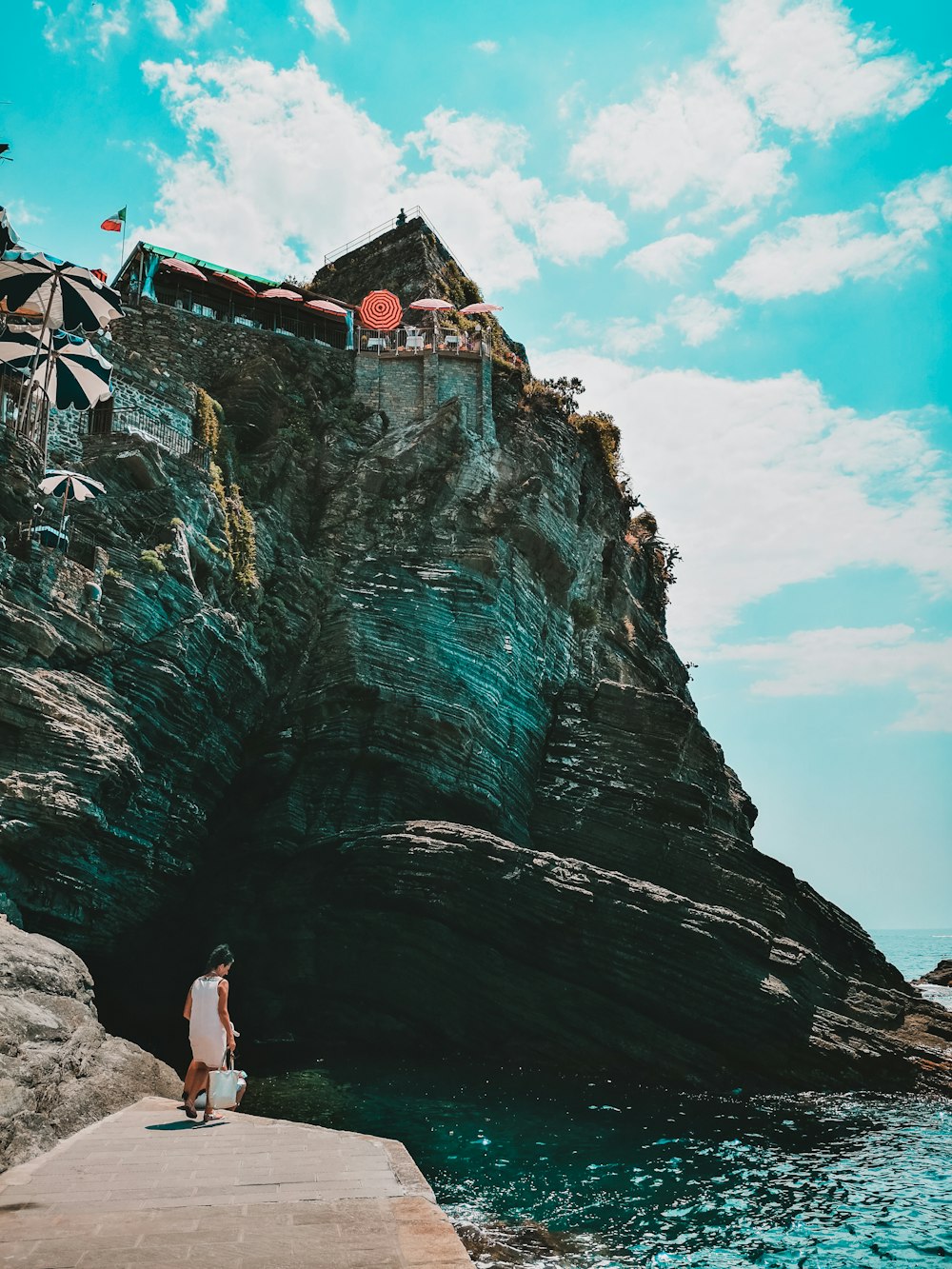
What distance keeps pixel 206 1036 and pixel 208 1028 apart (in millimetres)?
71

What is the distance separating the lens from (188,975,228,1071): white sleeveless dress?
9492 millimetres

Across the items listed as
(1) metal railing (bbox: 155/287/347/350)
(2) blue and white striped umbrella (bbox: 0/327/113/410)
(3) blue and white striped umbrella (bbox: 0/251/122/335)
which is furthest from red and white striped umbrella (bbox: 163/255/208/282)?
(2) blue and white striped umbrella (bbox: 0/327/113/410)

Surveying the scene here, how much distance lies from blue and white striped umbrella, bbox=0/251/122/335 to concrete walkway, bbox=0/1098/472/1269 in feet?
56.2

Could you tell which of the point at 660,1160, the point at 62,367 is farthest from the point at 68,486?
the point at 660,1160

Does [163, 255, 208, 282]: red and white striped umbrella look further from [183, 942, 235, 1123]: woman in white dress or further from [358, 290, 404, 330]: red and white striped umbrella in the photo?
[183, 942, 235, 1123]: woman in white dress

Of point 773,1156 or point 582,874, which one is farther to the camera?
point 582,874

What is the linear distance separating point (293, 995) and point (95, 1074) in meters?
12.4

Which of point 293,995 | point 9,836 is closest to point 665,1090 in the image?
point 293,995

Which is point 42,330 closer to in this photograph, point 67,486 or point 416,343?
point 67,486

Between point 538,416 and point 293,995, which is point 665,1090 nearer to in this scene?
point 293,995

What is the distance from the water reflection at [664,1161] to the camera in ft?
38.5

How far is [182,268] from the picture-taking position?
3603cm

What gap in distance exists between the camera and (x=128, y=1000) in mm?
22156

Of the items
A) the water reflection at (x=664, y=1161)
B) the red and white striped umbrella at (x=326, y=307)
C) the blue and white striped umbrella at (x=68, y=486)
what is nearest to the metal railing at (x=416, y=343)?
the red and white striped umbrella at (x=326, y=307)
